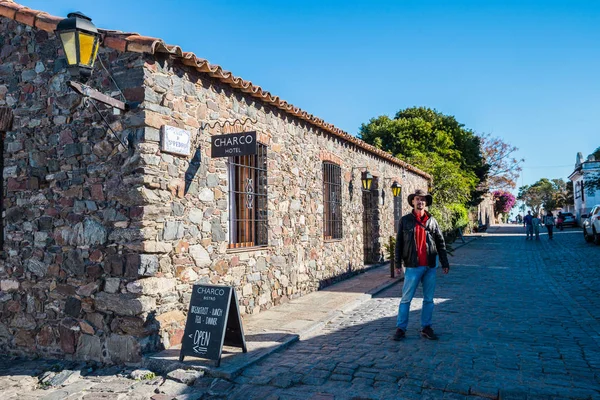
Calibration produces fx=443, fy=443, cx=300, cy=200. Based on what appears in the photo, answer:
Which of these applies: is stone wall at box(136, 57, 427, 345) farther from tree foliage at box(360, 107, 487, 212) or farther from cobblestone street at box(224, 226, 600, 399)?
tree foliage at box(360, 107, 487, 212)

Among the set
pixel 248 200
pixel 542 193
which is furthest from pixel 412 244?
pixel 542 193

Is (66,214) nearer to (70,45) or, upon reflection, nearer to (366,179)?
(70,45)

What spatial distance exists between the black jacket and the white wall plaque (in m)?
2.74

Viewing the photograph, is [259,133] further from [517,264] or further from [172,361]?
[517,264]

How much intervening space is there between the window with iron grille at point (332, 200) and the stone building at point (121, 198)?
2.72 m

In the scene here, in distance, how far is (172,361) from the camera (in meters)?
4.44

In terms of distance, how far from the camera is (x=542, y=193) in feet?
207

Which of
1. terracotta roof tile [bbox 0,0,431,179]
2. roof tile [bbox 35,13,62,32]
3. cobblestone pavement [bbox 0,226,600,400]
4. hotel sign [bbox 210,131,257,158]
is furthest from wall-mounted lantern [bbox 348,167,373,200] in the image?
roof tile [bbox 35,13,62,32]

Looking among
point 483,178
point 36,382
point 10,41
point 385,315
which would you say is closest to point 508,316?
point 385,315

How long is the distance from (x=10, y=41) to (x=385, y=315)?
6394 millimetres

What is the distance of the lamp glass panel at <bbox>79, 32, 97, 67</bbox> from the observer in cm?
421

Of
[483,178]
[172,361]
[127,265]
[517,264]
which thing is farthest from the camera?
[483,178]

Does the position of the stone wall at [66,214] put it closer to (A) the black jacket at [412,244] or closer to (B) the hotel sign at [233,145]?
(B) the hotel sign at [233,145]

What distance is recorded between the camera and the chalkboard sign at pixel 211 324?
4445 mm
